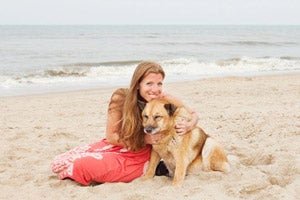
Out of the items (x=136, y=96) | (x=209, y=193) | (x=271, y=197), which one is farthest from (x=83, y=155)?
(x=271, y=197)

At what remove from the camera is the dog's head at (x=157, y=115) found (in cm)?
362

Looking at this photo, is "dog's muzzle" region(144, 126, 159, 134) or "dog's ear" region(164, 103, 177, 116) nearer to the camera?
"dog's muzzle" region(144, 126, 159, 134)

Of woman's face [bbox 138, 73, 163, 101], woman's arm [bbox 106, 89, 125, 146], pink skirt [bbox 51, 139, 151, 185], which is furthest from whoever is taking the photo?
woman's arm [bbox 106, 89, 125, 146]

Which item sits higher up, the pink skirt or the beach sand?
the pink skirt

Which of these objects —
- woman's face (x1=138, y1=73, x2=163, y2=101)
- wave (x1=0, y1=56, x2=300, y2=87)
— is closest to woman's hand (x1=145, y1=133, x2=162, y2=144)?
woman's face (x1=138, y1=73, x2=163, y2=101)

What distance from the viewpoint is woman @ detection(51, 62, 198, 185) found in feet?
13.0

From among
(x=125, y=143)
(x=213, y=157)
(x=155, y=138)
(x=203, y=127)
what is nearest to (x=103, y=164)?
(x=125, y=143)

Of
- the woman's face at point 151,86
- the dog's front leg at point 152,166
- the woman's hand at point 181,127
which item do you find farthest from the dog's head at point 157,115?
the dog's front leg at point 152,166

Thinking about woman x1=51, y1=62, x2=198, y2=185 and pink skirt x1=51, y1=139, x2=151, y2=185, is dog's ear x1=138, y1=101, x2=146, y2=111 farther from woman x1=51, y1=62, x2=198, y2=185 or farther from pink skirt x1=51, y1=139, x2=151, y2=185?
pink skirt x1=51, y1=139, x2=151, y2=185

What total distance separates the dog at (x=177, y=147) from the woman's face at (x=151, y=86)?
0.60 feet

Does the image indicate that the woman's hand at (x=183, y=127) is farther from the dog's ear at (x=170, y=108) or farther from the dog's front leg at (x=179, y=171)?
the dog's front leg at (x=179, y=171)

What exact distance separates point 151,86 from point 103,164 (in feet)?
3.10

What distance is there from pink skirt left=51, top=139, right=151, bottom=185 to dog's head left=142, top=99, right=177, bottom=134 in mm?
669

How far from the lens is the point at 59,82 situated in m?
13.7
